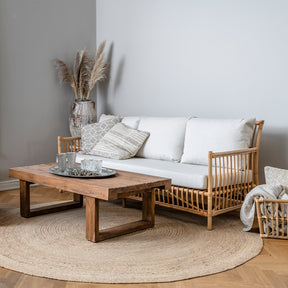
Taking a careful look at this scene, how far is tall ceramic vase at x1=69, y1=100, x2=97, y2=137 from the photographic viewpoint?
4.76 m

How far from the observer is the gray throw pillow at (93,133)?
13.7 feet

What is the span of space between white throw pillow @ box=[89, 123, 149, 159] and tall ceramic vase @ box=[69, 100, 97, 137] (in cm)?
74

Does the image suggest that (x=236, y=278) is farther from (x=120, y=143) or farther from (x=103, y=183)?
(x=120, y=143)

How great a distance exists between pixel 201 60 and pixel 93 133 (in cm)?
133

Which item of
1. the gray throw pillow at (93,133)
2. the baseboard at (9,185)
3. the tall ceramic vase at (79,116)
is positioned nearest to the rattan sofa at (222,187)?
the gray throw pillow at (93,133)

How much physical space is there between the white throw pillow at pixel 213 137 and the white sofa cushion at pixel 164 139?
0.08 metres

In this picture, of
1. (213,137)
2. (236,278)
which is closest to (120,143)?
(213,137)

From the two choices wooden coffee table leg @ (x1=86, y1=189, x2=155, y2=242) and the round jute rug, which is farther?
wooden coffee table leg @ (x1=86, y1=189, x2=155, y2=242)

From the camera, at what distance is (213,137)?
3477 mm

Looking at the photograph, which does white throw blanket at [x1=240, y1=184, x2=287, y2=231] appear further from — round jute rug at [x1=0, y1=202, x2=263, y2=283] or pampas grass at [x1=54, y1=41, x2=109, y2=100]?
pampas grass at [x1=54, y1=41, x2=109, y2=100]

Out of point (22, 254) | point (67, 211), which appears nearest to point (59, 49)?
point (67, 211)

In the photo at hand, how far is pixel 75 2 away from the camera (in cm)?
499

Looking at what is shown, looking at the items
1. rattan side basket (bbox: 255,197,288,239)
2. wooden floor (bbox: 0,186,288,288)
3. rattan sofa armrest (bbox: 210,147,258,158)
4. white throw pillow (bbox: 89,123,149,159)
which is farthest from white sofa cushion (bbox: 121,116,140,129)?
wooden floor (bbox: 0,186,288,288)

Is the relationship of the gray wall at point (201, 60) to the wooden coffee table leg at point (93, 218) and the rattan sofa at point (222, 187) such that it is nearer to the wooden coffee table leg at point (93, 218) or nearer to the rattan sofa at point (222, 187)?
the rattan sofa at point (222, 187)
